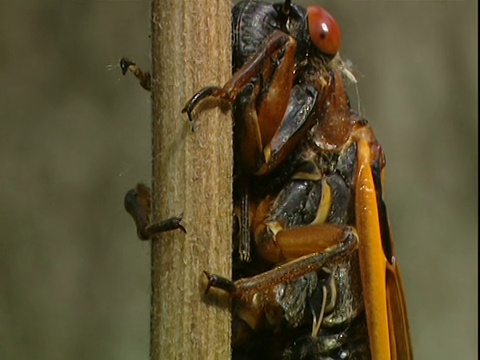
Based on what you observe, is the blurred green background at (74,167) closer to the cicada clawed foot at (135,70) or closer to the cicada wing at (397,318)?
the cicada clawed foot at (135,70)

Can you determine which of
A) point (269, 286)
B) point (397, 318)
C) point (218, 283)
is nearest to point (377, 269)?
point (397, 318)

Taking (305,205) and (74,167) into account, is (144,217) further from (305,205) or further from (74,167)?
(74,167)

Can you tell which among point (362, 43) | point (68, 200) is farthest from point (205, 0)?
point (362, 43)

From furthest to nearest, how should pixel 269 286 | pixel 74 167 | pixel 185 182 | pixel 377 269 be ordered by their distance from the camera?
pixel 74 167 → pixel 377 269 → pixel 269 286 → pixel 185 182

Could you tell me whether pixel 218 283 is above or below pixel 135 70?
below

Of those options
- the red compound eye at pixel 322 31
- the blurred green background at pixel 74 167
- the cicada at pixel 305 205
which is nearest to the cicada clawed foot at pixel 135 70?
the cicada at pixel 305 205

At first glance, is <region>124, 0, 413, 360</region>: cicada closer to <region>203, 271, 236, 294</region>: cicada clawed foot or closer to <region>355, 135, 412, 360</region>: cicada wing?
<region>355, 135, 412, 360</region>: cicada wing
